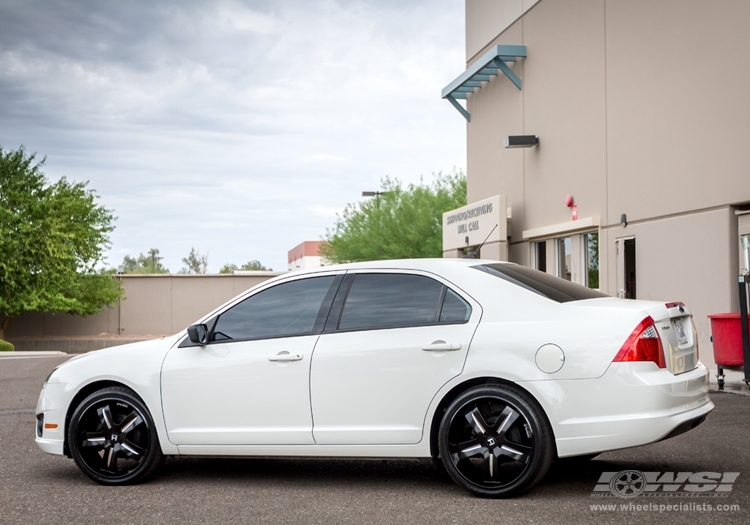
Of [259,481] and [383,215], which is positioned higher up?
[383,215]

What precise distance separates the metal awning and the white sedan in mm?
19065

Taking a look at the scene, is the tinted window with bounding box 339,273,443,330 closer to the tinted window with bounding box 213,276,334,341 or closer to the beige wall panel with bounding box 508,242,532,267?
the tinted window with bounding box 213,276,334,341

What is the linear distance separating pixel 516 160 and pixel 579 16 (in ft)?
17.0

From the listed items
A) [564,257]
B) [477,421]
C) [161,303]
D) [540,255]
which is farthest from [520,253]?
[161,303]

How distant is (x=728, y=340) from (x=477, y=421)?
7848mm

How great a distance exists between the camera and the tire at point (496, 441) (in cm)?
619

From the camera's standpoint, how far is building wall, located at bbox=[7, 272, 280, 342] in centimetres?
4328

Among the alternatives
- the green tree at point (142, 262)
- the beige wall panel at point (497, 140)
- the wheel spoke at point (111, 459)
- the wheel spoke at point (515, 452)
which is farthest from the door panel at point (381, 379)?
the green tree at point (142, 262)

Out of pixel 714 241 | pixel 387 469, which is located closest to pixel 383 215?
pixel 714 241

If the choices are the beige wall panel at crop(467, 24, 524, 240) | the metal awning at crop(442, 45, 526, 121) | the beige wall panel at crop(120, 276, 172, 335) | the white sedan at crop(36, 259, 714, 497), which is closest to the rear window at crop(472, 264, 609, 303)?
the white sedan at crop(36, 259, 714, 497)

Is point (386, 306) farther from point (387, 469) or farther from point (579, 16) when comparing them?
point (579, 16)

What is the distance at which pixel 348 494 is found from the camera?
22.1 ft

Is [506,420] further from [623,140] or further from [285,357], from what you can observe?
[623,140]

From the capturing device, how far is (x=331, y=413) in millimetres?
6785
